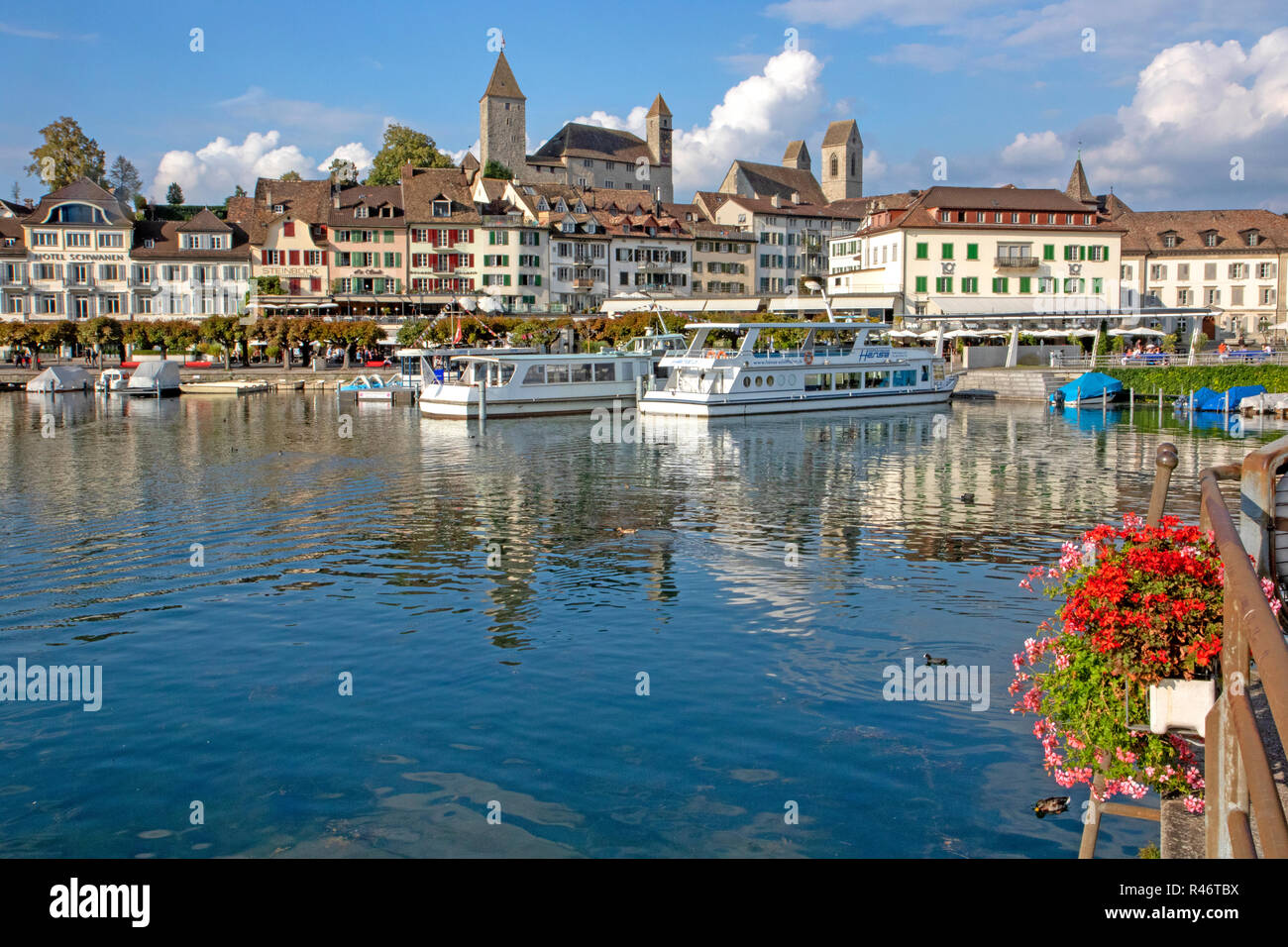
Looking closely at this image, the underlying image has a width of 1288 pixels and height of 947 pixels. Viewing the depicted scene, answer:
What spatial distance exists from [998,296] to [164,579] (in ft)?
258

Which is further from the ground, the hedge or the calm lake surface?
the hedge

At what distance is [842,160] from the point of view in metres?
170

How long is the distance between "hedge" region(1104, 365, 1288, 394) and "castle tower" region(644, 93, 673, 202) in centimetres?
10575

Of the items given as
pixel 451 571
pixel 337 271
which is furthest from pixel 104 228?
pixel 451 571

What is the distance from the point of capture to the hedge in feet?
196

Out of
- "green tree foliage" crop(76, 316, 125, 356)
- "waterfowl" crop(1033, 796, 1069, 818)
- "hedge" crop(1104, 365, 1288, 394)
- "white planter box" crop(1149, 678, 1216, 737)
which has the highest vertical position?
"green tree foliage" crop(76, 316, 125, 356)

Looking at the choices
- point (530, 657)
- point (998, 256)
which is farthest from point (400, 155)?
point (530, 657)

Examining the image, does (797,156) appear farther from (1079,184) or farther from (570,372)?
(570,372)

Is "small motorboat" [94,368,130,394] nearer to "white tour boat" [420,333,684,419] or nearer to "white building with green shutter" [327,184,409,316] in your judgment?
"white building with green shutter" [327,184,409,316]

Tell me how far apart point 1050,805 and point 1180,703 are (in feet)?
12.7

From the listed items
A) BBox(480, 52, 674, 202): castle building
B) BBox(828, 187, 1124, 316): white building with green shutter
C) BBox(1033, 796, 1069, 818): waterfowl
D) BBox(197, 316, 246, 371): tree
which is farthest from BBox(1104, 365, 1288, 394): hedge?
BBox(480, 52, 674, 202): castle building

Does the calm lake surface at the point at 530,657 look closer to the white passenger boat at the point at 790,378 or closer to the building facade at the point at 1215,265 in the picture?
the white passenger boat at the point at 790,378
